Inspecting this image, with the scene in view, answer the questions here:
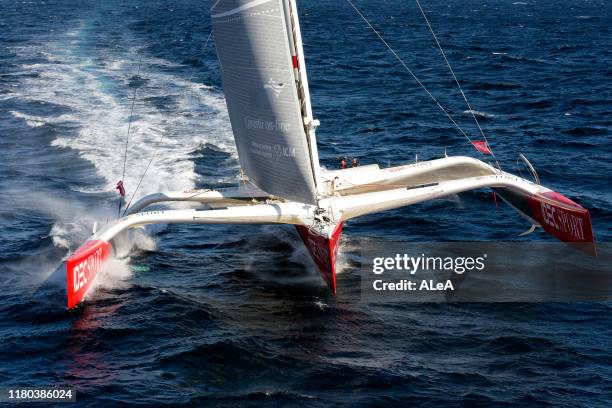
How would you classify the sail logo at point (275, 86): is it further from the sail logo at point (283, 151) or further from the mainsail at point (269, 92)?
the sail logo at point (283, 151)

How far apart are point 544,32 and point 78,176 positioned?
43.7 m

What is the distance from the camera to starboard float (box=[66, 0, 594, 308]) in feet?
51.7

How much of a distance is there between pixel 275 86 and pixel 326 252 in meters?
3.11

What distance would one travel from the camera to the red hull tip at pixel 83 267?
1514 cm

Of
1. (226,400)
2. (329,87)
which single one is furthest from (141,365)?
(329,87)

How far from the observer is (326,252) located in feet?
51.9

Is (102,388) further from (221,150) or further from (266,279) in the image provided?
(221,150)

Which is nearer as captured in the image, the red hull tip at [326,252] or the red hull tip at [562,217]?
the red hull tip at [326,252]

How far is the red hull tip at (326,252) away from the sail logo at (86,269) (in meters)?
3.96

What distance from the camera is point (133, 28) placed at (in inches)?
2270

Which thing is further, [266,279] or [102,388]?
[266,279]

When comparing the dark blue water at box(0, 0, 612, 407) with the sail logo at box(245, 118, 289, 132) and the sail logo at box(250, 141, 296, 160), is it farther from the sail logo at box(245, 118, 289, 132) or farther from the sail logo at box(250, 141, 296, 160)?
the sail logo at box(245, 118, 289, 132)

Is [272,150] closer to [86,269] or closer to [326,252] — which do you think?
[326,252]

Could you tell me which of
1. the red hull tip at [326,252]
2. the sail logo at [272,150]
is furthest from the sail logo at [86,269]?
the red hull tip at [326,252]
